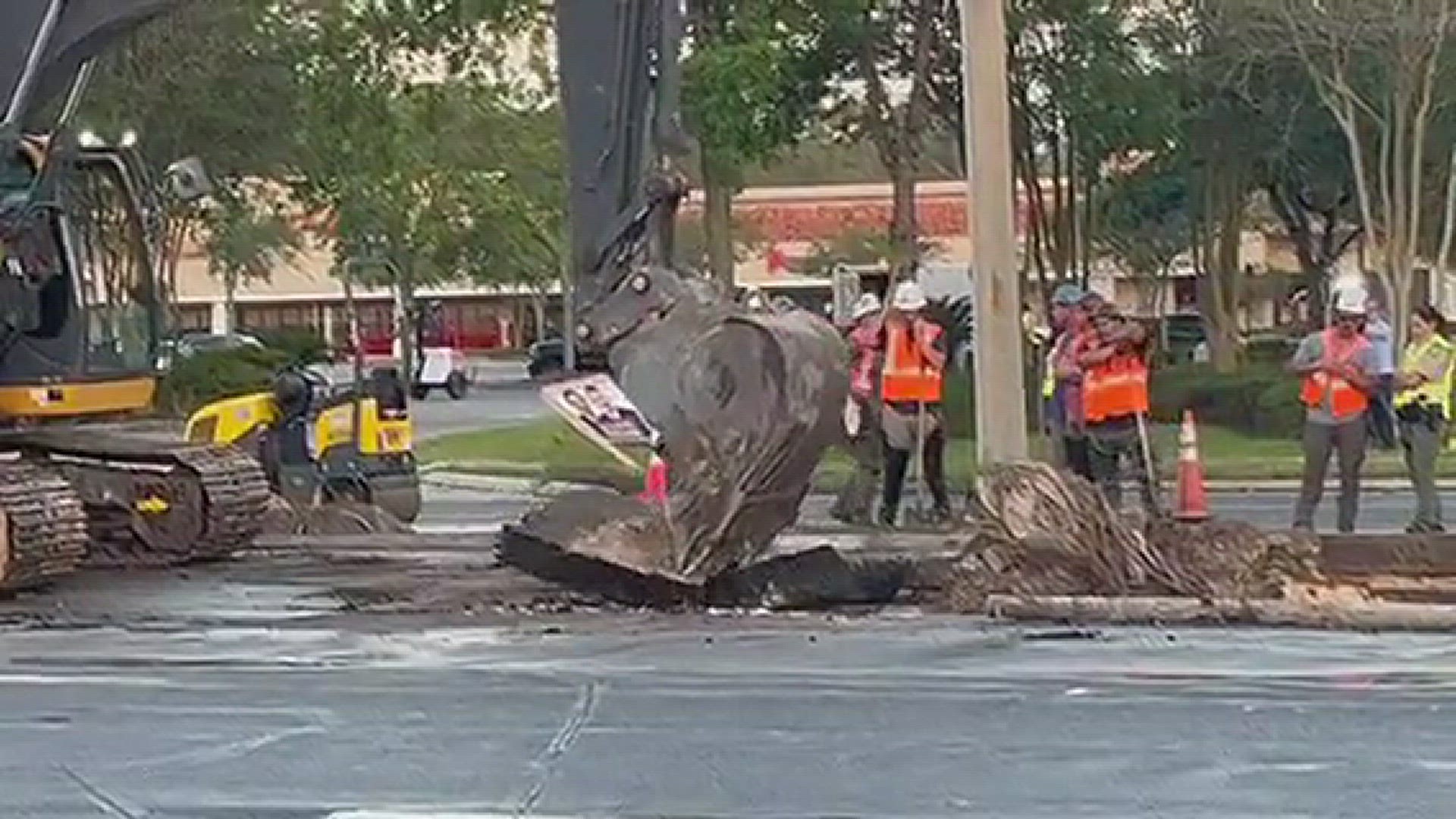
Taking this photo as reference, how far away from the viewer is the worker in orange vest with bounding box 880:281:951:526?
73.3 ft

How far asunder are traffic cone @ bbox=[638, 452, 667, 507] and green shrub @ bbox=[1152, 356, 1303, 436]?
2054 cm

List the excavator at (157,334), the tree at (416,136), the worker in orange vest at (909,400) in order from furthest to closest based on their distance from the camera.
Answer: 1. the tree at (416,136)
2. the worker in orange vest at (909,400)
3. the excavator at (157,334)

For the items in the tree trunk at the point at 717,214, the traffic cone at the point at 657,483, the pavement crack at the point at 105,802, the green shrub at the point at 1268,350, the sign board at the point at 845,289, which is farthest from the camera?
the green shrub at the point at 1268,350

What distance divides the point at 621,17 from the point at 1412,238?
94.8 feet

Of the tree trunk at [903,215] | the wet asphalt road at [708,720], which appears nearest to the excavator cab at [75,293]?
the wet asphalt road at [708,720]

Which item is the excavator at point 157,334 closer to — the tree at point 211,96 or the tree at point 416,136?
the tree at point 416,136

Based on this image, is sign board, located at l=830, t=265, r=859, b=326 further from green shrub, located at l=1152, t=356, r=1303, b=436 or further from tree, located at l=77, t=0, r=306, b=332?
tree, located at l=77, t=0, r=306, b=332

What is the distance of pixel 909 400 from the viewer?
22.3m

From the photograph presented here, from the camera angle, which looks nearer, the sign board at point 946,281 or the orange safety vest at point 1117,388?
the orange safety vest at point 1117,388

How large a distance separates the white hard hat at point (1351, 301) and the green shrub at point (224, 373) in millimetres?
15764

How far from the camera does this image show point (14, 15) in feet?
56.0

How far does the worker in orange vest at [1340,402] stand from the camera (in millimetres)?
19703

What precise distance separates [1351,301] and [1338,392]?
0.80 m

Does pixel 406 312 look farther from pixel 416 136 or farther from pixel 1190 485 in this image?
pixel 1190 485
